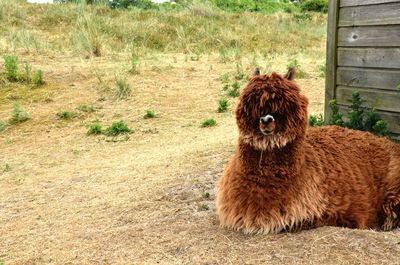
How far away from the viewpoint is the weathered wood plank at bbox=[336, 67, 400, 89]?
547 cm

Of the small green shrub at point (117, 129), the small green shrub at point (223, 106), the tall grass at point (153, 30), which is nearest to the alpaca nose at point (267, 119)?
the small green shrub at point (117, 129)

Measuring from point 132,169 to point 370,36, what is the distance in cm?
346

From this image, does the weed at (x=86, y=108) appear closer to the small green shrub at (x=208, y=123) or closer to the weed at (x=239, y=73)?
the small green shrub at (x=208, y=123)

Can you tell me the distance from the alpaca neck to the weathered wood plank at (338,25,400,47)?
8.32 ft

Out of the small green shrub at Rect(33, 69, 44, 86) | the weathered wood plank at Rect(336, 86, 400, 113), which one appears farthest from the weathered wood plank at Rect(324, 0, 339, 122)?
the small green shrub at Rect(33, 69, 44, 86)

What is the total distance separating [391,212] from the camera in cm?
404

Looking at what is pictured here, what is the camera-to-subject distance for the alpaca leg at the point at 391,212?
4.02 meters

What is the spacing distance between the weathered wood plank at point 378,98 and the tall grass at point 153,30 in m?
8.76

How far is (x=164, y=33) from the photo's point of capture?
18.7m

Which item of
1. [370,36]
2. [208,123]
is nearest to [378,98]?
[370,36]

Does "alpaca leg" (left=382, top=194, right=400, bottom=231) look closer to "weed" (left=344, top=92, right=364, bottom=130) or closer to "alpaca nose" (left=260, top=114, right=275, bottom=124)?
"alpaca nose" (left=260, top=114, right=275, bottom=124)

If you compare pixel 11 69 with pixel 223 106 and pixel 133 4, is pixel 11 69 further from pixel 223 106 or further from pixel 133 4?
pixel 133 4

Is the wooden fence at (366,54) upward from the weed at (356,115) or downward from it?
upward

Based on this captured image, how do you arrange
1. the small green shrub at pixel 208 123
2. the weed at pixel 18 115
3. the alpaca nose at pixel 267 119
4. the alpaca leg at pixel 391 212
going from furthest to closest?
the weed at pixel 18 115 < the small green shrub at pixel 208 123 < the alpaca leg at pixel 391 212 < the alpaca nose at pixel 267 119
